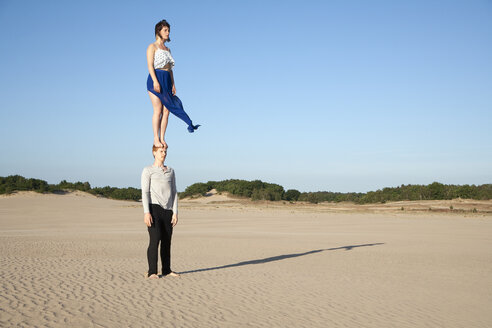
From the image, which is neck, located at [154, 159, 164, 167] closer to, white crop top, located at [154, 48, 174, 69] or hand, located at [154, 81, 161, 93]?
Result: hand, located at [154, 81, 161, 93]

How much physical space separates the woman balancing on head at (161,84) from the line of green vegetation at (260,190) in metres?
46.2

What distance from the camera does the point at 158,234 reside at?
8125 mm

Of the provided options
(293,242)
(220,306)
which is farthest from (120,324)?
(293,242)

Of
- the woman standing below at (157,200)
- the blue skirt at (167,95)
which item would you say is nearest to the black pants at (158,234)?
the woman standing below at (157,200)

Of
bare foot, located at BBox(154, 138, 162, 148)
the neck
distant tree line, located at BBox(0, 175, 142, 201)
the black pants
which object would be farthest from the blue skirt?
distant tree line, located at BBox(0, 175, 142, 201)

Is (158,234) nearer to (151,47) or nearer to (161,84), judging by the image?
(161,84)

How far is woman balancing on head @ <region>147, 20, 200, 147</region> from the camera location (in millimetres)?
8008

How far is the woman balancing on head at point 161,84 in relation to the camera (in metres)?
8.01

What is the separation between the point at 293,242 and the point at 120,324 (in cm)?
1112

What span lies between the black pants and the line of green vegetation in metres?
45.9

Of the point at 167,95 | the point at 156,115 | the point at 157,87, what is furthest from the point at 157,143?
the point at 157,87

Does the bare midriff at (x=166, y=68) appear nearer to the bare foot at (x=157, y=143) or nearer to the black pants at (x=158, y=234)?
the bare foot at (x=157, y=143)

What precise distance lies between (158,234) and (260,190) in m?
51.0

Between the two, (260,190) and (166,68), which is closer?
(166,68)
